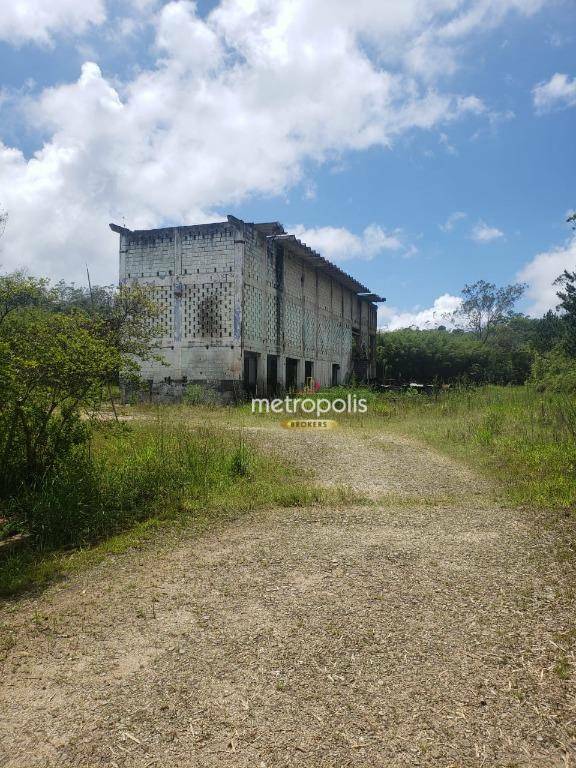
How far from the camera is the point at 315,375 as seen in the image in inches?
893

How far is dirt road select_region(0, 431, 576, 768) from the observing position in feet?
7.73

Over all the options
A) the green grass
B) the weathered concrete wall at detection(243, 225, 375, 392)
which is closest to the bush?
the green grass

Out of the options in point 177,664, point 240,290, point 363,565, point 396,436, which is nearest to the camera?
point 177,664

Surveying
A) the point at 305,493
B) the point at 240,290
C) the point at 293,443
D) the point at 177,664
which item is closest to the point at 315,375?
the point at 240,290

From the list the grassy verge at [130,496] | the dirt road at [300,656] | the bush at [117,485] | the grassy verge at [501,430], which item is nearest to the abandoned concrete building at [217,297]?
the grassy verge at [501,430]

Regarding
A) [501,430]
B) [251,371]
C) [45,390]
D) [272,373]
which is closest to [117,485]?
[45,390]

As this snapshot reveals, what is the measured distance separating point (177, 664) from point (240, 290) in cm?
1399

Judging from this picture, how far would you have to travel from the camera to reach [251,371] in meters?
18.9

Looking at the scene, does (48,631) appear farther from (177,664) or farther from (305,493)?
(305,493)

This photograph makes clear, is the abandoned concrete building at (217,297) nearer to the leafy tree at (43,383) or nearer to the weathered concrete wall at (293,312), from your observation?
the weathered concrete wall at (293,312)

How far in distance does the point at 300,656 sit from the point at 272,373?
16427 millimetres

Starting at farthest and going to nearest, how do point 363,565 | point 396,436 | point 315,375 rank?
point 315,375 < point 396,436 < point 363,565

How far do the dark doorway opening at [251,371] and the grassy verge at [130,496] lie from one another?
9234mm

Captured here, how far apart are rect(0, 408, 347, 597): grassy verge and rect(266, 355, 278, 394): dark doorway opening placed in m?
→ 10.6
